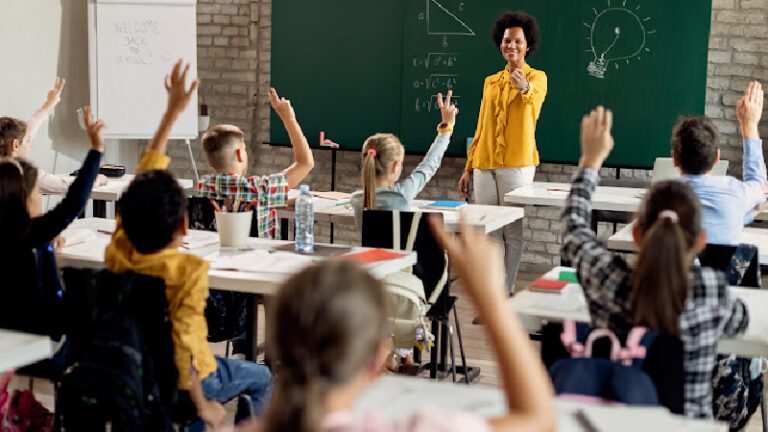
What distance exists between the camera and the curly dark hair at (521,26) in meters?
6.61

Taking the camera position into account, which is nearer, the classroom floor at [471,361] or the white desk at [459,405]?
the white desk at [459,405]

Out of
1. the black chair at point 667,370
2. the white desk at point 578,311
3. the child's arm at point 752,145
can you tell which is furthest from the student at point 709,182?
the black chair at point 667,370

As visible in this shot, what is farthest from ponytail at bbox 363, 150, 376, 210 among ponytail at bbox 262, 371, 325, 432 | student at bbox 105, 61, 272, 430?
ponytail at bbox 262, 371, 325, 432

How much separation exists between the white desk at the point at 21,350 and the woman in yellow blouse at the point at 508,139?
3990 millimetres

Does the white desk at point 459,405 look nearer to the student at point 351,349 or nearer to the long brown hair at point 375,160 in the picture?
the student at point 351,349

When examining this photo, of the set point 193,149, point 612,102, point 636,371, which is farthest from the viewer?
point 193,149

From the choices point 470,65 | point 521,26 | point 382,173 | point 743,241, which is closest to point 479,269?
point 382,173

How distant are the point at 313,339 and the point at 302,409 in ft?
0.32

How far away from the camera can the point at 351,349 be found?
1432 mm

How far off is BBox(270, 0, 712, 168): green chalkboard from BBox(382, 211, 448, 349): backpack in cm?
349

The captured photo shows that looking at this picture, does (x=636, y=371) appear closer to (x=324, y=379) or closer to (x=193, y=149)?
(x=324, y=379)

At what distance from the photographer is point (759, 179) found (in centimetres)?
429

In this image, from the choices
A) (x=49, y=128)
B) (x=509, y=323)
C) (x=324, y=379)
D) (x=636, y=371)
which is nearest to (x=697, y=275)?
(x=636, y=371)

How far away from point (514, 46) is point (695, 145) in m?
2.74
